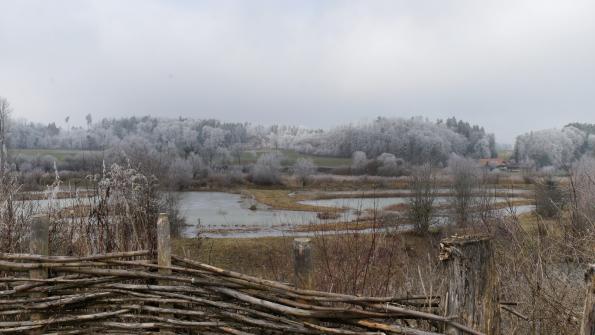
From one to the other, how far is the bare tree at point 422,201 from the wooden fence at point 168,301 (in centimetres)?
1885

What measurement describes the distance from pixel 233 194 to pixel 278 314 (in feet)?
148

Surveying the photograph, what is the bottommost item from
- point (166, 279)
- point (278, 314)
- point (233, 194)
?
point (233, 194)

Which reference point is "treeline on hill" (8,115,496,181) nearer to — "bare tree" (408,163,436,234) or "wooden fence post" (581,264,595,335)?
"bare tree" (408,163,436,234)

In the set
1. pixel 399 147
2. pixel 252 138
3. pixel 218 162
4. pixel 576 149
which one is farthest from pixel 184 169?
pixel 252 138

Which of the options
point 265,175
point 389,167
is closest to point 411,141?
point 389,167

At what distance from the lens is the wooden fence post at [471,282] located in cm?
210

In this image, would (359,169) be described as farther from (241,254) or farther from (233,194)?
(241,254)

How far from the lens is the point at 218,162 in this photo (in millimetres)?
67500

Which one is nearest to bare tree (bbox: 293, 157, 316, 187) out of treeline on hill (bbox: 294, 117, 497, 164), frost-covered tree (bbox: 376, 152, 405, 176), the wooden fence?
frost-covered tree (bbox: 376, 152, 405, 176)

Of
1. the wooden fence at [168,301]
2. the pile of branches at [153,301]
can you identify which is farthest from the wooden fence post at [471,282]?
the pile of branches at [153,301]

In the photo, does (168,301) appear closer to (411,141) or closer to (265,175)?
(265,175)

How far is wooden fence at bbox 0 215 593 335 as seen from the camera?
2.42 metres

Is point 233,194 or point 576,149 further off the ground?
point 576,149

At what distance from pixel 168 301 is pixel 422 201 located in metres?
20.5
